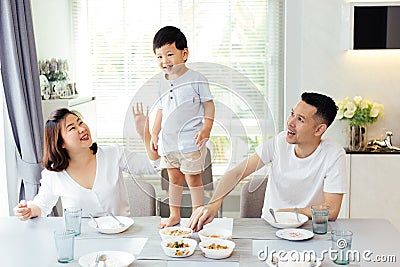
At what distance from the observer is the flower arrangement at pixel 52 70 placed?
3.81 meters

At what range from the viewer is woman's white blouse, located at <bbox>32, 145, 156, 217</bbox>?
2398 millimetres

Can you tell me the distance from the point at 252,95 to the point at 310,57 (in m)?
2.18

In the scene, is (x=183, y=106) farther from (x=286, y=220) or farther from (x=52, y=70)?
(x=52, y=70)

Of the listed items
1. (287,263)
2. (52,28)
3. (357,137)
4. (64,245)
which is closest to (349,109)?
(357,137)

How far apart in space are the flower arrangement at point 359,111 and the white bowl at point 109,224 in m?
1.79

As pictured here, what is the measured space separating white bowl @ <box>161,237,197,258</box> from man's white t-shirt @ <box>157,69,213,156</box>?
408 mm

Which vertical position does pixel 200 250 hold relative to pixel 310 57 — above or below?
below

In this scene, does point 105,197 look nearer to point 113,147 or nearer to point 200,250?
point 113,147

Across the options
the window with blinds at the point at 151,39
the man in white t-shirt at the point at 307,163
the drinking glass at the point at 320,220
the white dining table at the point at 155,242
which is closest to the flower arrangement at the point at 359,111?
the window with blinds at the point at 151,39

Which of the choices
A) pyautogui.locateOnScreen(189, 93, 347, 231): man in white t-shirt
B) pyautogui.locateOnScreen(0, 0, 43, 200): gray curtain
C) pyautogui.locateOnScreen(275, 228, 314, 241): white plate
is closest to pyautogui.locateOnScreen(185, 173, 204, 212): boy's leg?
pyautogui.locateOnScreen(275, 228, 314, 241): white plate

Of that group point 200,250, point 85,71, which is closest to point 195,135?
point 200,250

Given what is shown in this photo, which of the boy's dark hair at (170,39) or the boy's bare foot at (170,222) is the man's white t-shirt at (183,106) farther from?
the boy's bare foot at (170,222)

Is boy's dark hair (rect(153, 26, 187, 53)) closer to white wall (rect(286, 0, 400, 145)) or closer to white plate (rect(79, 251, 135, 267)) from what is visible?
white plate (rect(79, 251, 135, 267))

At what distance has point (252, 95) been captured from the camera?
156 centimetres
